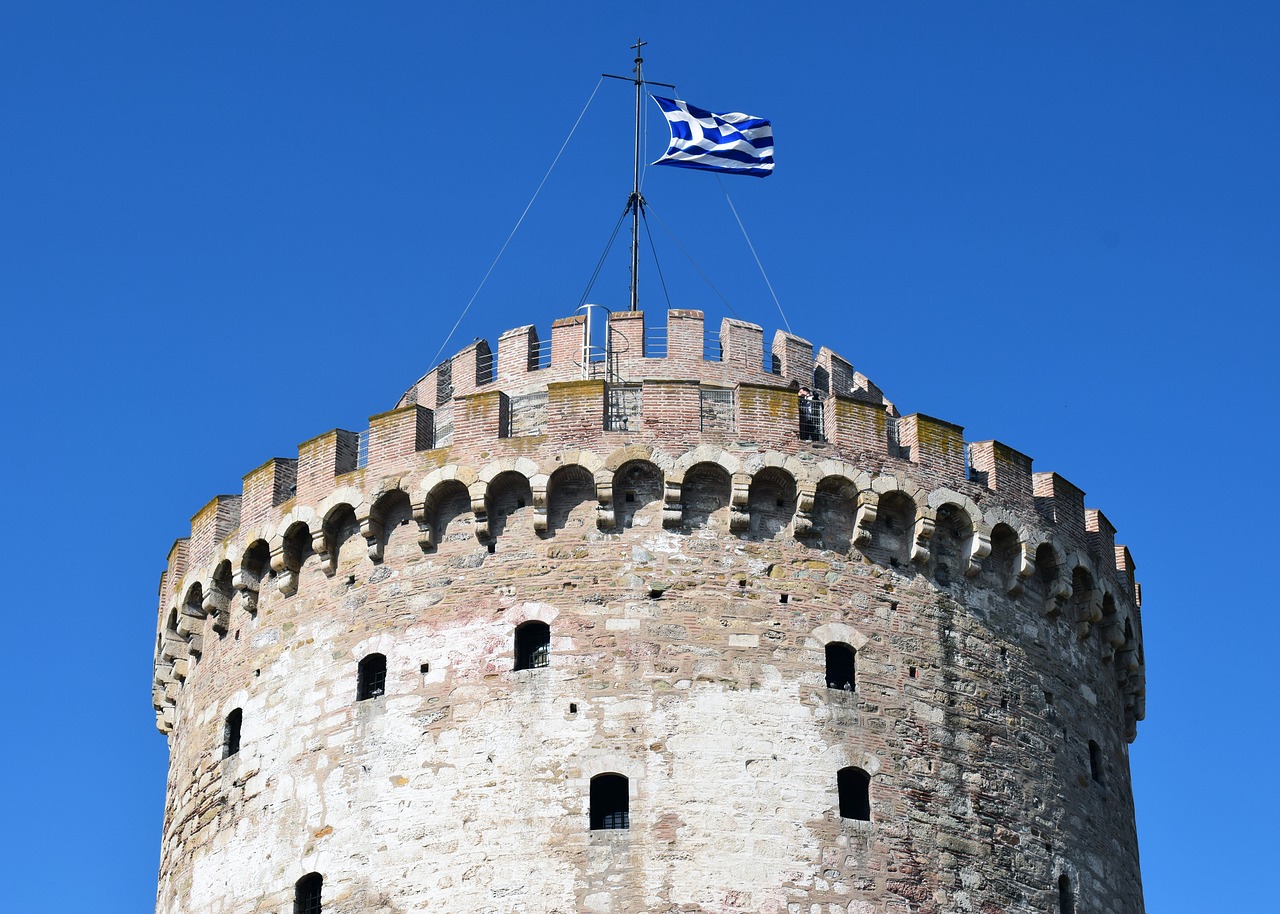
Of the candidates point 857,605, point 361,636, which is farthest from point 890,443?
point 361,636

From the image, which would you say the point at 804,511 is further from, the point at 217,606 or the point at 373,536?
the point at 217,606

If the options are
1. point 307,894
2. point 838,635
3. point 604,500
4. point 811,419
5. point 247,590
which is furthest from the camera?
point 247,590

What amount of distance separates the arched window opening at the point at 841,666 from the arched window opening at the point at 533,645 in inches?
132

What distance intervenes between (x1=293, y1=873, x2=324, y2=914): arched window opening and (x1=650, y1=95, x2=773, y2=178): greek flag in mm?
11585

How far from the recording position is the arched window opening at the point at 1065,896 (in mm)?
30619

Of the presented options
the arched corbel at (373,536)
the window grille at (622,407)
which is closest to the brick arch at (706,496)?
the window grille at (622,407)

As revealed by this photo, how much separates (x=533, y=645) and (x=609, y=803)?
2.32 metres

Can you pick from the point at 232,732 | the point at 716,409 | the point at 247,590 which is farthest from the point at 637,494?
the point at 232,732

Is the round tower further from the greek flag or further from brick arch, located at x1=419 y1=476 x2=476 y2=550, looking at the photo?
the greek flag

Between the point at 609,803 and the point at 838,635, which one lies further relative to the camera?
the point at 838,635

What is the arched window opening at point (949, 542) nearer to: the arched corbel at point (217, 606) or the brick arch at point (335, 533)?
the brick arch at point (335, 533)

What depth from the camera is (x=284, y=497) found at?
33.2 metres

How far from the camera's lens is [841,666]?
99.9 ft

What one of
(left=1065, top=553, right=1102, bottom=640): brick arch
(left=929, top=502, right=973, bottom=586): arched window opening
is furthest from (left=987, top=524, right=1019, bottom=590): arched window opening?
(left=1065, top=553, right=1102, bottom=640): brick arch
